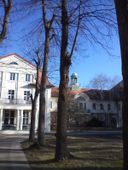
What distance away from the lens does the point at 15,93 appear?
5522 cm

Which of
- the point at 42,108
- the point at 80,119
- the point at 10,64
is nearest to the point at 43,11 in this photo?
the point at 42,108

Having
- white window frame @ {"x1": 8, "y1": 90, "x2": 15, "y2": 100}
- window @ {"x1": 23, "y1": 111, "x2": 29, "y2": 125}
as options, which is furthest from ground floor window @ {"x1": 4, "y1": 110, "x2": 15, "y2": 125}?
white window frame @ {"x1": 8, "y1": 90, "x2": 15, "y2": 100}

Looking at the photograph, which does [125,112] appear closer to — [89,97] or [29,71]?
[29,71]

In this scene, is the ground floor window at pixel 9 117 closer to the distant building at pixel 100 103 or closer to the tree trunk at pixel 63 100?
the distant building at pixel 100 103

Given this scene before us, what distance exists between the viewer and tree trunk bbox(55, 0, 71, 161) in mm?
11765

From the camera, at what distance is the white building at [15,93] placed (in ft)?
176

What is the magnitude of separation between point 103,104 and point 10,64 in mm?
32360

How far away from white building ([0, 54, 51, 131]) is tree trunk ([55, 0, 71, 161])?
136 ft

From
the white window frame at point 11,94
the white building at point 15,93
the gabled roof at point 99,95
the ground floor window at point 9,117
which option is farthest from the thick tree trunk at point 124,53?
the gabled roof at point 99,95

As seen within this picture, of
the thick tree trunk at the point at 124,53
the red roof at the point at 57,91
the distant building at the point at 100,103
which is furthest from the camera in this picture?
the distant building at the point at 100,103

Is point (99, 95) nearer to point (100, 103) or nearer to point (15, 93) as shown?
point (100, 103)

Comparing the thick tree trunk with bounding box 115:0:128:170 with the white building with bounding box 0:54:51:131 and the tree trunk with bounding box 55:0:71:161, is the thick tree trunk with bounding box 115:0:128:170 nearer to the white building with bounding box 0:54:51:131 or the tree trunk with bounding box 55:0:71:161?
the tree trunk with bounding box 55:0:71:161

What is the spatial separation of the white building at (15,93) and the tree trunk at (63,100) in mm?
41368

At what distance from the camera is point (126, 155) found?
7.38 meters
